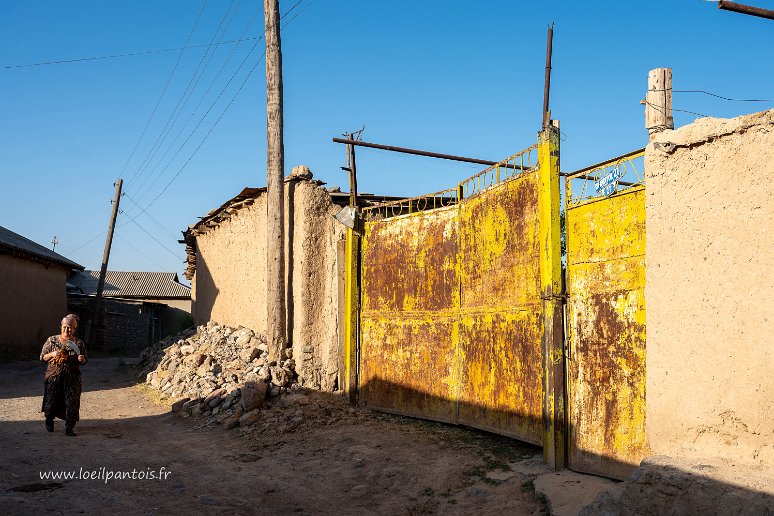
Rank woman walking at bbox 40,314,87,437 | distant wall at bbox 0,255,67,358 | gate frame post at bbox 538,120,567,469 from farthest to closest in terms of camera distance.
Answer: distant wall at bbox 0,255,67,358
woman walking at bbox 40,314,87,437
gate frame post at bbox 538,120,567,469

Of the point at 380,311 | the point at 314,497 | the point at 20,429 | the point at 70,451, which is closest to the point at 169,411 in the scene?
the point at 20,429

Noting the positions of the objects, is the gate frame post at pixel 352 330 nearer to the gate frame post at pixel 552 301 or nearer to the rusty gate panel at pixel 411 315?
the rusty gate panel at pixel 411 315

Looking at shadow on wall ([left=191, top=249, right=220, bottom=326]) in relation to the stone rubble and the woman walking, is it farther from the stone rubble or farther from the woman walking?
the woman walking

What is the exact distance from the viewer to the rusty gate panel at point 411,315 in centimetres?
787

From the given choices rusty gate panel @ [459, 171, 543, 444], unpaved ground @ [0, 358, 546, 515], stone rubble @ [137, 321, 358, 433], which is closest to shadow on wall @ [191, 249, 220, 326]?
stone rubble @ [137, 321, 358, 433]

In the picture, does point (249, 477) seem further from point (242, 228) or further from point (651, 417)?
point (242, 228)

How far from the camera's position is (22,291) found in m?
20.7

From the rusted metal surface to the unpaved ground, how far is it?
668 mm

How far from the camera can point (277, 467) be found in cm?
709

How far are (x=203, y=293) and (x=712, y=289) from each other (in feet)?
46.8

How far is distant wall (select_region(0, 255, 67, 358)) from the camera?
64.1ft

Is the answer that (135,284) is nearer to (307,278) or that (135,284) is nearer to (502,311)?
(307,278)

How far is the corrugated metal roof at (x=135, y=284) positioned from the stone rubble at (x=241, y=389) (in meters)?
22.2

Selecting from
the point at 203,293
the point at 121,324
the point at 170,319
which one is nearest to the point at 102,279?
the point at 121,324
